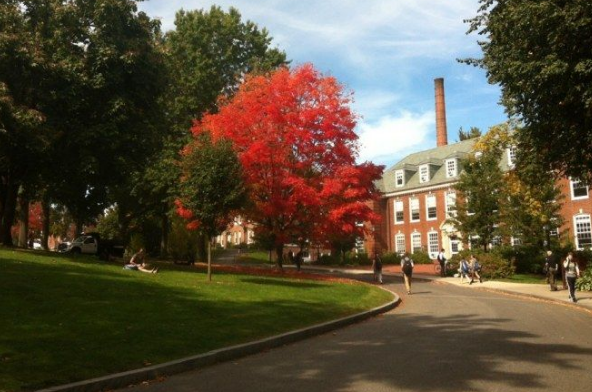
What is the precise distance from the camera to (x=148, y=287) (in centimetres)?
1584

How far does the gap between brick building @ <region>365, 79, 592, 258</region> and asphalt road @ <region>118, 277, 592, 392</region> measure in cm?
3741

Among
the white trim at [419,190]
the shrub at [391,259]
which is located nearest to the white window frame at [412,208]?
the white trim at [419,190]

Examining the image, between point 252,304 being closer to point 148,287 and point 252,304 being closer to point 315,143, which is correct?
point 148,287

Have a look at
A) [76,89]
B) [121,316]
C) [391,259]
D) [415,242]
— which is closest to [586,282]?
[121,316]

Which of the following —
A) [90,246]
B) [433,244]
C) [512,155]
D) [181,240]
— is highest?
[512,155]

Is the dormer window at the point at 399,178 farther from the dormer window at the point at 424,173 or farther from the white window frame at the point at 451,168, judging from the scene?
the white window frame at the point at 451,168

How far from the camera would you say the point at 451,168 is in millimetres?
53188

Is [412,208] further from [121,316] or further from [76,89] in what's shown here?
[121,316]

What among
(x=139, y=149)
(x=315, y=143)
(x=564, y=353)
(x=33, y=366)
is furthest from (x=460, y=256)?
(x=33, y=366)

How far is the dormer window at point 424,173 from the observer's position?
→ 56094 mm

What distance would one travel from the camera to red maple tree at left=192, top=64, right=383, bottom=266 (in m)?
26.4

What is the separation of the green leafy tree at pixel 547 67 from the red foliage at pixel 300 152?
35.4 ft

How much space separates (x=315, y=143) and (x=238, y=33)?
18.0m

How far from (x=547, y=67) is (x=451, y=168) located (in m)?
41.8
